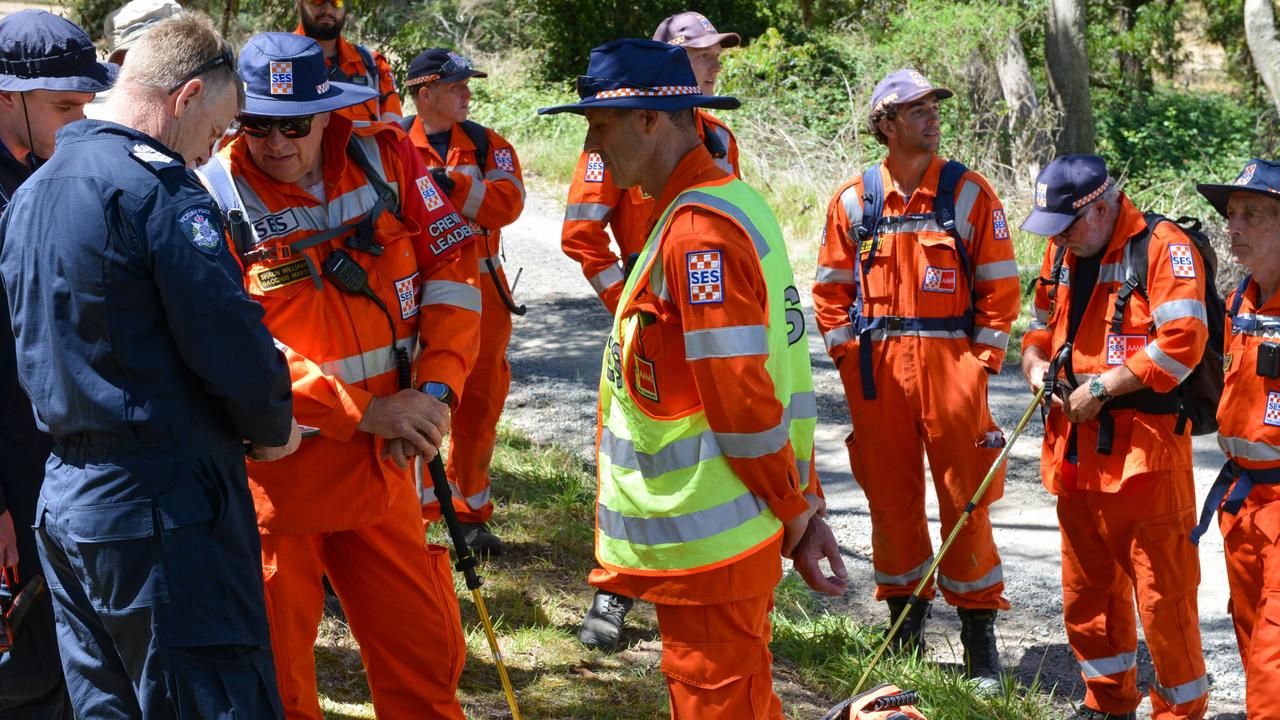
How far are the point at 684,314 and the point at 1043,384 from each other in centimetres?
269

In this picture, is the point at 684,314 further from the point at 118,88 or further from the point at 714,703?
the point at 118,88

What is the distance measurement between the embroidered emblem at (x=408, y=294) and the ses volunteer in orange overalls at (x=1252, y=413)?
297cm

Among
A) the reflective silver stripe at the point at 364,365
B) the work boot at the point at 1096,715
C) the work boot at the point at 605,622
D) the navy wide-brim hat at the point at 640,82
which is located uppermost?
the navy wide-brim hat at the point at 640,82

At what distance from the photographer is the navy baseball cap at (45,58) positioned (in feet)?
11.9

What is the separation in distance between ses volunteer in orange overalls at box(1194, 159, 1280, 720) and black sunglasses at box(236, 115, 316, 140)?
Result: 3.30 meters

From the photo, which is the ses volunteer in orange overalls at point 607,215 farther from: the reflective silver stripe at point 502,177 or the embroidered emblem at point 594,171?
the reflective silver stripe at point 502,177

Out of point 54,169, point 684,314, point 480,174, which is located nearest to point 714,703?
point 684,314

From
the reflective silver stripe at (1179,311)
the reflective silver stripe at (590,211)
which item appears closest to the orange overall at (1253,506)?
the reflective silver stripe at (1179,311)

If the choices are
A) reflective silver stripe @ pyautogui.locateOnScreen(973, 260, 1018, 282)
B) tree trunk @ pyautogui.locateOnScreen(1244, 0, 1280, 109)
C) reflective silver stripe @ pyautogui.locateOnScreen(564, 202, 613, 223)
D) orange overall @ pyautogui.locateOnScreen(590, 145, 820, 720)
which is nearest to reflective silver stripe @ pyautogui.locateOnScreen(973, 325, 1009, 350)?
reflective silver stripe @ pyautogui.locateOnScreen(973, 260, 1018, 282)

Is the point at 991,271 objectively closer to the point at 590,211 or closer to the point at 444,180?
the point at 590,211

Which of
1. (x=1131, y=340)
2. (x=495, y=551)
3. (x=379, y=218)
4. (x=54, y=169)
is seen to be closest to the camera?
(x=54, y=169)

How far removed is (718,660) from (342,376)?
4.61 ft

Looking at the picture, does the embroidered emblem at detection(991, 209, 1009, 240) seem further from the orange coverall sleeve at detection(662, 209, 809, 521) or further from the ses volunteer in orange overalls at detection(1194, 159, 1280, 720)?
the orange coverall sleeve at detection(662, 209, 809, 521)

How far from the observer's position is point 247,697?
2898 millimetres
